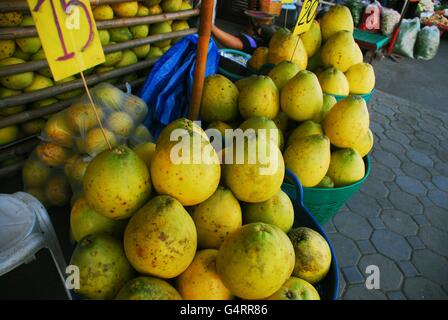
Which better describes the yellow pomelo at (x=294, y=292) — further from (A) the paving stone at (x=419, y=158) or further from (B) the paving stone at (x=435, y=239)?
(A) the paving stone at (x=419, y=158)

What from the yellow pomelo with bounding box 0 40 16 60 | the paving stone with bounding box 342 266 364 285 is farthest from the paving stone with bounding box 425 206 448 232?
the yellow pomelo with bounding box 0 40 16 60

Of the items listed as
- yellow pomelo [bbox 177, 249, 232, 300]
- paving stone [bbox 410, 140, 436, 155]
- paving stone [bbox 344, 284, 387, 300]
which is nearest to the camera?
yellow pomelo [bbox 177, 249, 232, 300]

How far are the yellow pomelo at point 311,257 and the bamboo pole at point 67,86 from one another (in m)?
1.86

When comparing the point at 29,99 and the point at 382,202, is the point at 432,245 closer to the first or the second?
the point at 382,202

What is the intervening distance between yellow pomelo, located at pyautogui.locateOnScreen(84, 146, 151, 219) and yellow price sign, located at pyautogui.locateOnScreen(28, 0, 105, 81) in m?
0.28

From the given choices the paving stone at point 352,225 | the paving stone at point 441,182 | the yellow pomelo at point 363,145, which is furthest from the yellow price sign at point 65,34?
the paving stone at point 441,182

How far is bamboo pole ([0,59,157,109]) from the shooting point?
6.54ft

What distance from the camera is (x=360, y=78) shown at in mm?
2090

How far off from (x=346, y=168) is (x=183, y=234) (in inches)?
39.5

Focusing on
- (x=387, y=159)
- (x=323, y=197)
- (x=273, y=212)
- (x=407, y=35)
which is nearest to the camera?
(x=273, y=212)

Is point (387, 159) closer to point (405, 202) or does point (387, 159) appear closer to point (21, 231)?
A: point (405, 202)

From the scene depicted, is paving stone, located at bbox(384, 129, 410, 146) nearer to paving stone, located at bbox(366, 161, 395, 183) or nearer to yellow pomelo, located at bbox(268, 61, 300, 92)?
paving stone, located at bbox(366, 161, 395, 183)

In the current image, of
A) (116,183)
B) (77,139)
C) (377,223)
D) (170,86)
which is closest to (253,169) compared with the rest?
(116,183)
